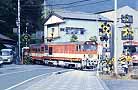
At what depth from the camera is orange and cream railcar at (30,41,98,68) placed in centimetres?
3959

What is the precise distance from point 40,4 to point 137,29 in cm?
1854

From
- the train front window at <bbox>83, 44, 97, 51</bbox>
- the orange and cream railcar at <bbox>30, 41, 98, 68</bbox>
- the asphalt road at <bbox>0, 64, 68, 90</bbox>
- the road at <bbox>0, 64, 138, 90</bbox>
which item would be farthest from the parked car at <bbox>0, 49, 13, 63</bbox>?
the road at <bbox>0, 64, 138, 90</bbox>

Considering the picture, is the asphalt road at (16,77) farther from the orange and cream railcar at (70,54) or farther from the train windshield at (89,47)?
the train windshield at (89,47)

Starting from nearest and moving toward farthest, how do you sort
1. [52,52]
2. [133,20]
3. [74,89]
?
[74,89] < [52,52] < [133,20]

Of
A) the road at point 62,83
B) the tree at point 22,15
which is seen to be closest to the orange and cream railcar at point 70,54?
the road at point 62,83

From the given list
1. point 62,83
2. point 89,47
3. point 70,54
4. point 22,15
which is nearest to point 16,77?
point 62,83

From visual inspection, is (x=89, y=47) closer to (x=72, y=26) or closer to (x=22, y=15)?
(x=72, y=26)

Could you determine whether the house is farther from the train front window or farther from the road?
the road

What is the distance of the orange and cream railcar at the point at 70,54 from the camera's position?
3959 centimetres

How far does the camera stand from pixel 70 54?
42.0 m

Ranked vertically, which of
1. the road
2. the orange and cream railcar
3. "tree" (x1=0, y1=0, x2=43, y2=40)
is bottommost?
the road

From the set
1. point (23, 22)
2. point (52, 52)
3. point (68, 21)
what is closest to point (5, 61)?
point (52, 52)

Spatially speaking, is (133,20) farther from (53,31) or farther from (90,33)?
(53,31)

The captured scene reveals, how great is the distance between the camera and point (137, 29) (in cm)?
6319
